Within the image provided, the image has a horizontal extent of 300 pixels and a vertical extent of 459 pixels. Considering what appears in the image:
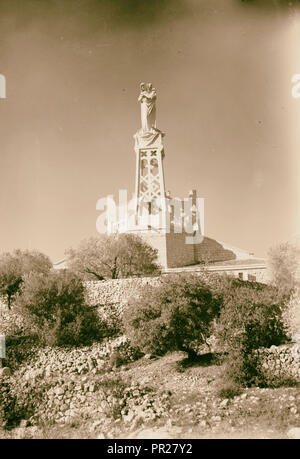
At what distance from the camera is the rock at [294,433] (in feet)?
40.6

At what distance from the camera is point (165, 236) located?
36.3 meters

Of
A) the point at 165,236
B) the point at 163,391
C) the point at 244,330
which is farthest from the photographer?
the point at 165,236

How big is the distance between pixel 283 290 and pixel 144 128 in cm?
2191

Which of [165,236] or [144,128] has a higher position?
[144,128]

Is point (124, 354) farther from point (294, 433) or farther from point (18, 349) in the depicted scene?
point (294, 433)

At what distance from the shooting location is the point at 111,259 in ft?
105

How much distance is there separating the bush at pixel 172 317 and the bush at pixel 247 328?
37.7 inches

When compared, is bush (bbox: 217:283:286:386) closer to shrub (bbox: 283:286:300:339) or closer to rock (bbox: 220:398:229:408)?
shrub (bbox: 283:286:300:339)

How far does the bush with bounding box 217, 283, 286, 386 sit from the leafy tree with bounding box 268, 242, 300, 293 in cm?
610

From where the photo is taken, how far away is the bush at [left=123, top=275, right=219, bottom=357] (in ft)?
65.6

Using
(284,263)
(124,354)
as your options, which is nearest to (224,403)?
(124,354)
